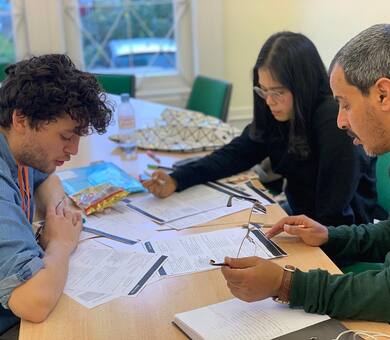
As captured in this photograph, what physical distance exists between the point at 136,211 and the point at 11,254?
659 mm

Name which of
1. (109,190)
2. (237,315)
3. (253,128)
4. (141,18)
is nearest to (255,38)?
(141,18)

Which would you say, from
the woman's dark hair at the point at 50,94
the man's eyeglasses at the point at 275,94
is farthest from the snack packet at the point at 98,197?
the man's eyeglasses at the point at 275,94

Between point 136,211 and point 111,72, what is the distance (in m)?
2.31

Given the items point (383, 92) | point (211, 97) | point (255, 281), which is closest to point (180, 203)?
point (255, 281)

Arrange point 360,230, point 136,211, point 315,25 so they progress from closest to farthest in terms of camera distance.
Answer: point 360,230, point 136,211, point 315,25

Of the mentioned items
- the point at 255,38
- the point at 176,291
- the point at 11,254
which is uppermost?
the point at 255,38

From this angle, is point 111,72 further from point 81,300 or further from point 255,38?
point 81,300

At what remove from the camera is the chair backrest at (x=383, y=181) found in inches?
75.7

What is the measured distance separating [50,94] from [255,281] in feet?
2.26

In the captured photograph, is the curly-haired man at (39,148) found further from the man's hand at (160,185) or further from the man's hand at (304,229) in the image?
the man's hand at (304,229)

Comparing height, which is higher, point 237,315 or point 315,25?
point 315,25

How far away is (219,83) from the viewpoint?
3.26 m

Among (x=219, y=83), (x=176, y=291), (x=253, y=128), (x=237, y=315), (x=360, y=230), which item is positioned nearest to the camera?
(x=237, y=315)

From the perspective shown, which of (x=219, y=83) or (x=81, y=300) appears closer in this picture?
(x=81, y=300)
